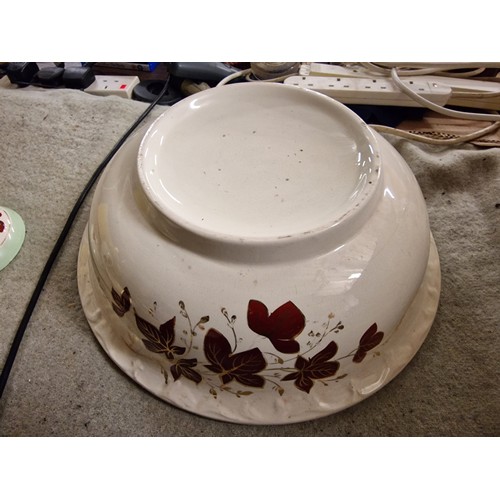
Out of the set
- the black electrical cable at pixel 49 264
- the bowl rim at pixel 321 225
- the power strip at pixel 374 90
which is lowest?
the black electrical cable at pixel 49 264

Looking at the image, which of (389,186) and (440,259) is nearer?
(389,186)

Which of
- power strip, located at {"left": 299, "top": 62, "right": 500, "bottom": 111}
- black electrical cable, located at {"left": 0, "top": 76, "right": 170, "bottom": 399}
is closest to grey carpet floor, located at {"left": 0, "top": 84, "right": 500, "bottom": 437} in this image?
black electrical cable, located at {"left": 0, "top": 76, "right": 170, "bottom": 399}

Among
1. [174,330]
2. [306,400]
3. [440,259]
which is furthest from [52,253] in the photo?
[440,259]

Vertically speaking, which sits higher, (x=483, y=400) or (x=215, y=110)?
(x=215, y=110)

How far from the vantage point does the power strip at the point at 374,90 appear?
0.89 metres

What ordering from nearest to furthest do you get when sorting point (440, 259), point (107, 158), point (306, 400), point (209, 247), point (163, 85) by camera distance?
point (209, 247)
point (306, 400)
point (440, 259)
point (107, 158)
point (163, 85)

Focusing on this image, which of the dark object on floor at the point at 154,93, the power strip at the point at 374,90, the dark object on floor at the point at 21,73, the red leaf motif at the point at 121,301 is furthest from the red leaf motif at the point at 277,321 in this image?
the dark object on floor at the point at 21,73

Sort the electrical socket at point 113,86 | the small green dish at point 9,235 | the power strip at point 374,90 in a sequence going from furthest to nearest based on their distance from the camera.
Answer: the electrical socket at point 113,86 → the power strip at point 374,90 → the small green dish at point 9,235

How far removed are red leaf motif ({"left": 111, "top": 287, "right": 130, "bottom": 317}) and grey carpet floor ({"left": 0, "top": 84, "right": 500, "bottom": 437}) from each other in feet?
0.35

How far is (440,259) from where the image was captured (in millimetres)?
705

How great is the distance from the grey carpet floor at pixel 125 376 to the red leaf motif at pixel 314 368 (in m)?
0.07

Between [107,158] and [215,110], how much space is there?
0.38 metres

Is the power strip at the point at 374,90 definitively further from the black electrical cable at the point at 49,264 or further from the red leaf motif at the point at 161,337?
the red leaf motif at the point at 161,337

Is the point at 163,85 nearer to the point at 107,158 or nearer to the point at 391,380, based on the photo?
the point at 107,158
